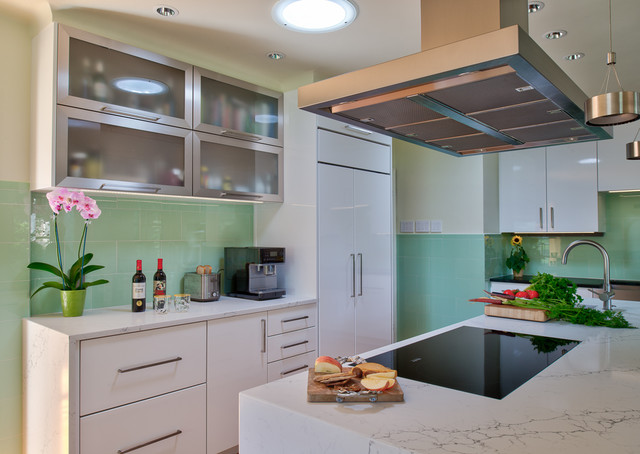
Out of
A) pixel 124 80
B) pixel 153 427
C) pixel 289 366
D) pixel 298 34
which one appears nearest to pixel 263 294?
pixel 289 366

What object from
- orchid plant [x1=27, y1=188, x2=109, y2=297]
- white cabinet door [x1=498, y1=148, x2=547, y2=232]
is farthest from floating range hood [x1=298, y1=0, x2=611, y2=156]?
white cabinet door [x1=498, y1=148, x2=547, y2=232]

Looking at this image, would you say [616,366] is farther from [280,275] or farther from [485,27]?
[280,275]

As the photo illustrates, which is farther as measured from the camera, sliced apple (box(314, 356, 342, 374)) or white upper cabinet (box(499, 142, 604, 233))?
white upper cabinet (box(499, 142, 604, 233))

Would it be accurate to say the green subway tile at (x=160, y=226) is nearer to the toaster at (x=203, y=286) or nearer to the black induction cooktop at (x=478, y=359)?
the toaster at (x=203, y=286)

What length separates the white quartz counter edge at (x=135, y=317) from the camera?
2108 millimetres

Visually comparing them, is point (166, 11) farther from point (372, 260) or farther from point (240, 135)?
point (372, 260)

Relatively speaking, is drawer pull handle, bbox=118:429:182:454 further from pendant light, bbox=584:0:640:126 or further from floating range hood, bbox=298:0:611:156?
pendant light, bbox=584:0:640:126

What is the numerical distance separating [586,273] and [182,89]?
3786 mm

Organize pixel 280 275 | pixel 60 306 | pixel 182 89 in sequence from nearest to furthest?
pixel 60 306 < pixel 182 89 < pixel 280 275

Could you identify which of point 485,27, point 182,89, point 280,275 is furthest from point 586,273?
point 182,89

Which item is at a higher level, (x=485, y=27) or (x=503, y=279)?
(x=485, y=27)

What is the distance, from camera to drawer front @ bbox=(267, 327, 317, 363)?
285cm

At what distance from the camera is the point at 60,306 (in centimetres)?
256

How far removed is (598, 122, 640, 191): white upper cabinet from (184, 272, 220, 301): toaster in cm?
324
